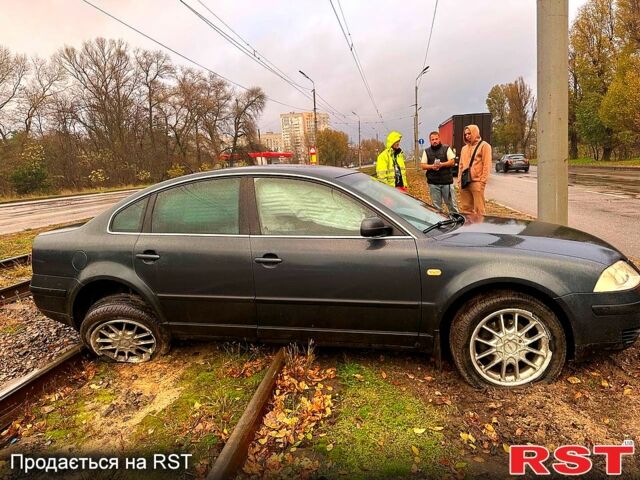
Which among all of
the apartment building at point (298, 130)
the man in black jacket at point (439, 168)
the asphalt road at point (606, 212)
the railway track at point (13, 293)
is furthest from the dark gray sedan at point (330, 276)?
the apartment building at point (298, 130)

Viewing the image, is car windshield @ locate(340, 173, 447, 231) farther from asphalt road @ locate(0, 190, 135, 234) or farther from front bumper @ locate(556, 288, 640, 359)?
asphalt road @ locate(0, 190, 135, 234)

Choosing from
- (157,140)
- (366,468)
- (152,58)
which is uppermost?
(152,58)

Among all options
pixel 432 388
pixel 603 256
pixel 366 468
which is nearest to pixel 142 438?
pixel 366 468

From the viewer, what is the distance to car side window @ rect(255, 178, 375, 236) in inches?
125

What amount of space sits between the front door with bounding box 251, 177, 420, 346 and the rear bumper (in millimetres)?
1724

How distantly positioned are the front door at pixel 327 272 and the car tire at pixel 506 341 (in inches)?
14.1

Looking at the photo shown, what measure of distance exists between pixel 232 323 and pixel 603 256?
8.88 ft

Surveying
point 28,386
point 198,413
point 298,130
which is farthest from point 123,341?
point 298,130

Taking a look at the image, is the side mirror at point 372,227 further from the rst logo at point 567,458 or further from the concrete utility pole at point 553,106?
the concrete utility pole at point 553,106

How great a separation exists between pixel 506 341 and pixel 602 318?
60cm

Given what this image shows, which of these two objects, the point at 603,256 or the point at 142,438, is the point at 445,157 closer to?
the point at 603,256

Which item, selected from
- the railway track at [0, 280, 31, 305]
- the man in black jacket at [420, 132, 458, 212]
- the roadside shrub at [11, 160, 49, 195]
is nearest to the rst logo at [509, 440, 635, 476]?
the man in black jacket at [420, 132, 458, 212]

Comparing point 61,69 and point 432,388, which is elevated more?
point 61,69

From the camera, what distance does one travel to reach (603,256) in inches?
114
